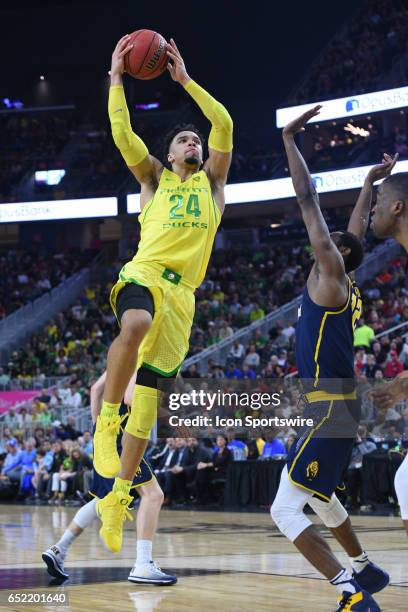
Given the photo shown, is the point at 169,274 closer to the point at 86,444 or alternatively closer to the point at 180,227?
the point at 180,227

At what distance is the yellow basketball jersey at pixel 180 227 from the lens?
18.7 feet

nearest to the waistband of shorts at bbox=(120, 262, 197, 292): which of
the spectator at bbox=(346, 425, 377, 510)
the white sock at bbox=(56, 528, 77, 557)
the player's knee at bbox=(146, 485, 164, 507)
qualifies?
the player's knee at bbox=(146, 485, 164, 507)

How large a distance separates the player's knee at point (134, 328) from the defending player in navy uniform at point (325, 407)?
88cm

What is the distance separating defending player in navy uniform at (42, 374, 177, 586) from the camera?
20.2ft

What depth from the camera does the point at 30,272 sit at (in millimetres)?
34562

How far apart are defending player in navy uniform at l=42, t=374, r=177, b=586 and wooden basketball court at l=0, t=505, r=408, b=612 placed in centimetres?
10

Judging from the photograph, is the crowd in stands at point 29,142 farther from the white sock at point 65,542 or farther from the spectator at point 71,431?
the white sock at point 65,542

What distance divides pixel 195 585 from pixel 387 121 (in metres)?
25.7

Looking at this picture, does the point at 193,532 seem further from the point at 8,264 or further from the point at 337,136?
the point at 8,264

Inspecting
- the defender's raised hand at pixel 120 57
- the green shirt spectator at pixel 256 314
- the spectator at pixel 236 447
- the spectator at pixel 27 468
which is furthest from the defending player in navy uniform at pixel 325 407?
the green shirt spectator at pixel 256 314

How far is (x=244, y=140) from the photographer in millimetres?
35094

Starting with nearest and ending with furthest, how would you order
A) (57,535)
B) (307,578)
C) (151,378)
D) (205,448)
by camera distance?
(151,378)
(307,578)
(57,535)
(205,448)

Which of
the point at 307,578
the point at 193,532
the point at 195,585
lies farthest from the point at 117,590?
the point at 193,532

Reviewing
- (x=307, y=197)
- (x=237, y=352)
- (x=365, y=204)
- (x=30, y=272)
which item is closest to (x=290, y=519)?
(x=307, y=197)
